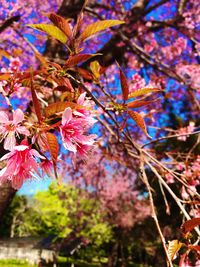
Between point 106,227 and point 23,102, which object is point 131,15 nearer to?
point 23,102

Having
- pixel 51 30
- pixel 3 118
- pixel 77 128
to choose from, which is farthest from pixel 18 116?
pixel 51 30

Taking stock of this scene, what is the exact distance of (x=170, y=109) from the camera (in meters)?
6.23

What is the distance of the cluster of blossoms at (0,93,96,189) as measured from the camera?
2.41ft

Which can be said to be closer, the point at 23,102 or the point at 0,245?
the point at 23,102

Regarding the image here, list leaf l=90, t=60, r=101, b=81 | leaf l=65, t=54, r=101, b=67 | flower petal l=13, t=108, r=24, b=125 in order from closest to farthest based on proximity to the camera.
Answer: flower petal l=13, t=108, r=24, b=125 < leaf l=65, t=54, r=101, b=67 < leaf l=90, t=60, r=101, b=81

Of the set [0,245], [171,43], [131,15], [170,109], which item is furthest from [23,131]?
[0,245]

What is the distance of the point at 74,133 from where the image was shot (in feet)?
2.65

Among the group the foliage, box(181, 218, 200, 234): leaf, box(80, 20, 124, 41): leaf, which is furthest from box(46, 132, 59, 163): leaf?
box(181, 218, 200, 234): leaf

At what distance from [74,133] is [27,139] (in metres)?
0.12

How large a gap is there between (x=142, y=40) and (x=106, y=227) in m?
13.8

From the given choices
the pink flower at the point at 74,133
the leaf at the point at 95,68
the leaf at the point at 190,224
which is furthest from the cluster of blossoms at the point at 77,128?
the leaf at the point at 190,224

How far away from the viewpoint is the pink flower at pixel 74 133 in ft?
2.54

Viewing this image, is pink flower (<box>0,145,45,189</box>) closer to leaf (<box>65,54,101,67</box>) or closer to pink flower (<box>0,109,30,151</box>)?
pink flower (<box>0,109,30,151</box>)

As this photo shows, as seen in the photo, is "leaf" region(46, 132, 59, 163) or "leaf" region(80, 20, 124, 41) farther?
"leaf" region(80, 20, 124, 41)
